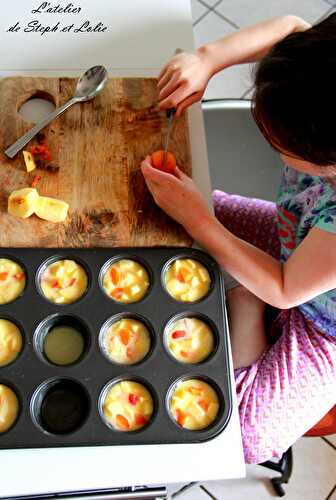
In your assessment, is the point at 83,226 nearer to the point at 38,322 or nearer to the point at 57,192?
the point at 57,192

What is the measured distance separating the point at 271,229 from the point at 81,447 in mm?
757

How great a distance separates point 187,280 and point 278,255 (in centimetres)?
42

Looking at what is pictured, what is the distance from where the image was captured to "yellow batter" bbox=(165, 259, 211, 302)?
3.56 ft

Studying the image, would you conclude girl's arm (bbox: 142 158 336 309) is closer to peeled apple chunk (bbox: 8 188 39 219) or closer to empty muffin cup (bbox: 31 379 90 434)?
peeled apple chunk (bbox: 8 188 39 219)

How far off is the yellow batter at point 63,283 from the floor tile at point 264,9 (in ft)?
5.81

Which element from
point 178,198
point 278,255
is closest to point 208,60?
point 178,198

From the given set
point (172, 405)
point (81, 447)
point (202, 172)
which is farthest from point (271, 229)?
point (81, 447)

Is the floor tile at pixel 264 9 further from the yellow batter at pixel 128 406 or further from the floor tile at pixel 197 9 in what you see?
the yellow batter at pixel 128 406

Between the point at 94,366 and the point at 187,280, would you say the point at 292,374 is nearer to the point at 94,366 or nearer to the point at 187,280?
the point at 187,280

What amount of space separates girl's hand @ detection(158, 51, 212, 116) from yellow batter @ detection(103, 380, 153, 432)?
2.00 feet

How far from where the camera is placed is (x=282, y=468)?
1.71 meters

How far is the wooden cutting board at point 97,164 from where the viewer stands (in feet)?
3.76

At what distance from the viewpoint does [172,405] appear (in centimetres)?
99

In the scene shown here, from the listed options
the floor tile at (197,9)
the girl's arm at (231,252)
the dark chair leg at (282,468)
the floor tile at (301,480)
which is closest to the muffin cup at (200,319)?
the girl's arm at (231,252)
